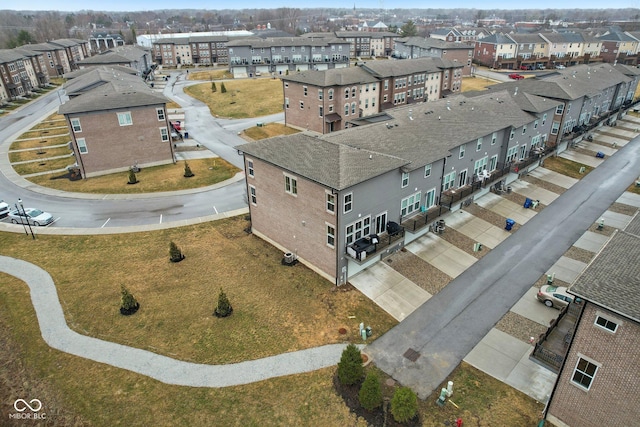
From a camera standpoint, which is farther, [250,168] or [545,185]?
[545,185]

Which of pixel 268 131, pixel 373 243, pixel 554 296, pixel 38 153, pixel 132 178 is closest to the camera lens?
pixel 554 296

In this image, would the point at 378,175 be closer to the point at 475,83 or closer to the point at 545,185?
the point at 545,185

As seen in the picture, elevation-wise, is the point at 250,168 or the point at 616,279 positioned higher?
the point at 616,279

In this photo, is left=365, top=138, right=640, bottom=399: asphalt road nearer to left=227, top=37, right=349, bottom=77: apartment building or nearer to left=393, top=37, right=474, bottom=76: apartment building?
left=393, top=37, right=474, bottom=76: apartment building

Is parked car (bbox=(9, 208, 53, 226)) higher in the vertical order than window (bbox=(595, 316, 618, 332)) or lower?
lower

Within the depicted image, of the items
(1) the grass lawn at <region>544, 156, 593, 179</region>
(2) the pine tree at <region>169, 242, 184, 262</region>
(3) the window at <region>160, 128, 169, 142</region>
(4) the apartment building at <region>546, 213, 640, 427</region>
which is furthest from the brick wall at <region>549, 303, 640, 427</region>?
(3) the window at <region>160, 128, 169, 142</region>

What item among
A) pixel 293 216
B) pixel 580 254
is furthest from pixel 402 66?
pixel 293 216

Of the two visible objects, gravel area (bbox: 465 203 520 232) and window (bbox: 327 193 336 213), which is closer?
window (bbox: 327 193 336 213)

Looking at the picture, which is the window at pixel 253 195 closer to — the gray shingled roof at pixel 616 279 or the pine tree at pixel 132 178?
the pine tree at pixel 132 178

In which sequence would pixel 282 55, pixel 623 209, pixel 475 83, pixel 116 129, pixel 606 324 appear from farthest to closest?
pixel 282 55
pixel 475 83
pixel 116 129
pixel 623 209
pixel 606 324
